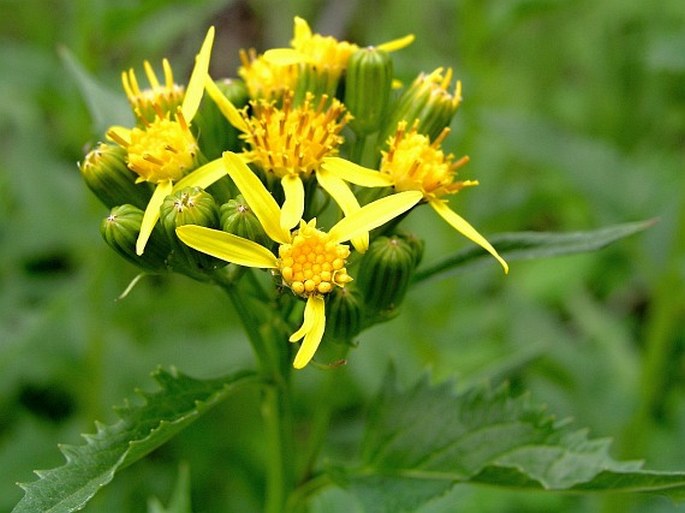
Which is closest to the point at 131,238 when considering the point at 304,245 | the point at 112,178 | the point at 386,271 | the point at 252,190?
the point at 112,178

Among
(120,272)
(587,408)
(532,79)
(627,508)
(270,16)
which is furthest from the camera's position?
(270,16)

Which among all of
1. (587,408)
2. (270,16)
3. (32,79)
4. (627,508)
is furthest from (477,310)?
(270,16)

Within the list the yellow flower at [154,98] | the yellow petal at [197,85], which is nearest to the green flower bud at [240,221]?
the yellow petal at [197,85]

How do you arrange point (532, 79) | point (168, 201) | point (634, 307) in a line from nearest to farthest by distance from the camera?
point (168, 201), point (634, 307), point (532, 79)

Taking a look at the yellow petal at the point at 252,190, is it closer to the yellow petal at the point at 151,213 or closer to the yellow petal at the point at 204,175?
the yellow petal at the point at 204,175

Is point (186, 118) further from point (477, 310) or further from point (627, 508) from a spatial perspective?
point (477, 310)

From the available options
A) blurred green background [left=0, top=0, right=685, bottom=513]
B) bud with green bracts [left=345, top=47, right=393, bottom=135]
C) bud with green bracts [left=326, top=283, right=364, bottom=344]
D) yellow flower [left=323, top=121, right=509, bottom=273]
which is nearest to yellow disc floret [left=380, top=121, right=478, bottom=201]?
yellow flower [left=323, top=121, right=509, bottom=273]

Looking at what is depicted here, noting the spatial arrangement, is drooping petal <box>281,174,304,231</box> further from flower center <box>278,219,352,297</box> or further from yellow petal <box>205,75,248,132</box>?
yellow petal <box>205,75,248,132</box>
